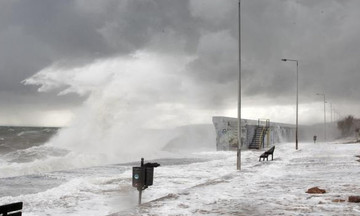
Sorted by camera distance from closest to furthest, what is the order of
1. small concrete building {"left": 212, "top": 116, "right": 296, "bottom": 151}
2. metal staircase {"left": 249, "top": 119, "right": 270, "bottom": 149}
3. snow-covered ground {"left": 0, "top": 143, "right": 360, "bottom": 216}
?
snow-covered ground {"left": 0, "top": 143, "right": 360, "bottom": 216} → small concrete building {"left": 212, "top": 116, "right": 296, "bottom": 151} → metal staircase {"left": 249, "top": 119, "right": 270, "bottom": 149}

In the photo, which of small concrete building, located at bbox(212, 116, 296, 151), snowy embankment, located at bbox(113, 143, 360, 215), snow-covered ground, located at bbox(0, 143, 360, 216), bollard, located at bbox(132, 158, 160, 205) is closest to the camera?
snowy embankment, located at bbox(113, 143, 360, 215)

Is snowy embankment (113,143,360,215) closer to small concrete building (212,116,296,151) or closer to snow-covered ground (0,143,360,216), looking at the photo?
snow-covered ground (0,143,360,216)

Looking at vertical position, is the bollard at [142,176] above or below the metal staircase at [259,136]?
below

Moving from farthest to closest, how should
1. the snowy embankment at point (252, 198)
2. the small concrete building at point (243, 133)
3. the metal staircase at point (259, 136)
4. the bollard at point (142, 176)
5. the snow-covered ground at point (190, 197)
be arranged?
the metal staircase at point (259, 136) < the small concrete building at point (243, 133) < the bollard at point (142, 176) < the snow-covered ground at point (190, 197) < the snowy embankment at point (252, 198)

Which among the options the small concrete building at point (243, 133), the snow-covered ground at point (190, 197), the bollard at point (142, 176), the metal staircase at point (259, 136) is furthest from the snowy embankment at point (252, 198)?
the metal staircase at point (259, 136)

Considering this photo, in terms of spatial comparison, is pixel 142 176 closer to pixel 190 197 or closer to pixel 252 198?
pixel 190 197

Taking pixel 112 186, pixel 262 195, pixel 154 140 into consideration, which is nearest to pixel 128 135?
pixel 154 140

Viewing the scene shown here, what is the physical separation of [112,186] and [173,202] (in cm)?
566

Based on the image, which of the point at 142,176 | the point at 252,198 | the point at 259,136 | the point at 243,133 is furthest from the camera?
the point at 259,136

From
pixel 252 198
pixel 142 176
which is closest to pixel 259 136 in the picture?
pixel 252 198

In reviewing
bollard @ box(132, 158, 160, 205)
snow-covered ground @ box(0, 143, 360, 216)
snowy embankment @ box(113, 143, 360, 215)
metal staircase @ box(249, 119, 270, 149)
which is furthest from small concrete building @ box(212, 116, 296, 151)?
bollard @ box(132, 158, 160, 205)

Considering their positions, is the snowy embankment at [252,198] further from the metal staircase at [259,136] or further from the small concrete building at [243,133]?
the metal staircase at [259,136]

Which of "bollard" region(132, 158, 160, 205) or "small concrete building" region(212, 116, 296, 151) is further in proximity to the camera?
"small concrete building" region(212, 116, 296, 151)

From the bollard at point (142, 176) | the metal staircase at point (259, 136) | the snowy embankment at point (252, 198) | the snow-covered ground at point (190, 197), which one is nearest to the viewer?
the snowy embankment at point (252, 198)
